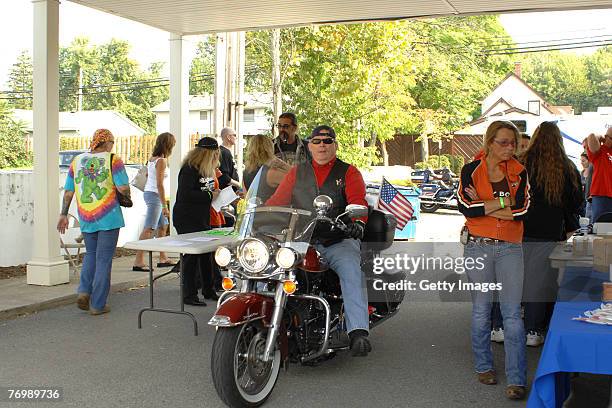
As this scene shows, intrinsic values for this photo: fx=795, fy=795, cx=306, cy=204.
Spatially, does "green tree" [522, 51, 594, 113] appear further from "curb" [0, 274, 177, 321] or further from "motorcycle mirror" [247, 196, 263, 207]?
"motorcycle mirror" [247, 196, 263, 207]

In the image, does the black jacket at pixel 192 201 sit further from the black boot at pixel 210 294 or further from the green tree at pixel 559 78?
the green tree at pixel 559 78

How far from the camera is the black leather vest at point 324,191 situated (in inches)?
237

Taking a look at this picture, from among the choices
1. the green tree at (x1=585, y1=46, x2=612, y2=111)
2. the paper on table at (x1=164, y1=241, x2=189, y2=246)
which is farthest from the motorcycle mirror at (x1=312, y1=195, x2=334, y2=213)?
the green tree at (x1=585, y1=46, x2=612, y2=111)

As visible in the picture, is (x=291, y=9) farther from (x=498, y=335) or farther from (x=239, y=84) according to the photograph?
(x=498, y=335)

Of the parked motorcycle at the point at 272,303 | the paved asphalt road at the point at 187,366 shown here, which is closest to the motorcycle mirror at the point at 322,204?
the parked motorcycle at the point at 272,303

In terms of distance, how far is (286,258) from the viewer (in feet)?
17.9

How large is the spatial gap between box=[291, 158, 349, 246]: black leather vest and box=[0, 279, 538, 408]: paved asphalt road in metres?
1.15

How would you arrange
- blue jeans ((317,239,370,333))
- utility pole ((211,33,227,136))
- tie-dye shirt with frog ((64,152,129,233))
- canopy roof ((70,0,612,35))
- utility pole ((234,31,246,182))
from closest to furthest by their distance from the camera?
blue jeans ((317,239,370,333))
tie-dye shirt with frog ((64,152,129,233))
canopy roof ((70,0,612,35))
utility pole ((211,33,227,136))
utility pole ((234,31,246,182))

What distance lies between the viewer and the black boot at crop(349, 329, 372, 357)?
236 inches

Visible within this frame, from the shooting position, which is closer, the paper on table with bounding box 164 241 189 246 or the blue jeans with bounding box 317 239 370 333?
the blue jeans with bounding box 317 239 370 333

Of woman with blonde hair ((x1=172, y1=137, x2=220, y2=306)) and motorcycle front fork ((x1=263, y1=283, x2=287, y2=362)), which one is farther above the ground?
woman with blonde hair ((x1=172, y1=137, x2=220, y2=306))

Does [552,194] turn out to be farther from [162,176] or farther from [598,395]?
[162,176]

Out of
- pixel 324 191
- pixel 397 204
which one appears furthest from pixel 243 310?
pixel 397 204

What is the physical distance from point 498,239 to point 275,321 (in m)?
1.78
